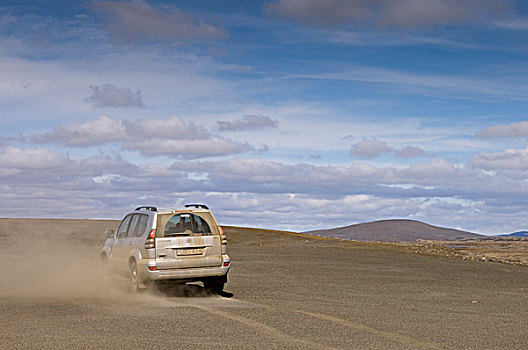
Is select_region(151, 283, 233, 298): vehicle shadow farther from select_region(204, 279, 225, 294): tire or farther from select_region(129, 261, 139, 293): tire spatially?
select_region(129, 261, 139, 293): tire

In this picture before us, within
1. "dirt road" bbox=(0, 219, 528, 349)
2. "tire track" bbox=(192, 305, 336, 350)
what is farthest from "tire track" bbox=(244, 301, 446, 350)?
"tire track" bbox=(192, 305, 336, 350)

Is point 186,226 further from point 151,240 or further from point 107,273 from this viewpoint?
point 107,273

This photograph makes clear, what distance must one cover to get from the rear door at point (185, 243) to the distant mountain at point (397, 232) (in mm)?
65544

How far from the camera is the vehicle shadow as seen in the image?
1557 centimetres

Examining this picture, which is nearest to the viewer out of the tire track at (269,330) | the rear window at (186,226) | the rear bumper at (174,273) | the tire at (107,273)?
the tire track at (269,330)

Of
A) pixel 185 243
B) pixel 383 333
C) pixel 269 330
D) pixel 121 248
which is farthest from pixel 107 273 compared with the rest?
pixel 383 333

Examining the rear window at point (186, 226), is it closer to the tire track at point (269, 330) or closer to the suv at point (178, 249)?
the suv at point (178, 249)

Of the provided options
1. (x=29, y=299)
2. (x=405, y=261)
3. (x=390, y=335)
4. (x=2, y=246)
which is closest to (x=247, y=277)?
(x=29, y=299)

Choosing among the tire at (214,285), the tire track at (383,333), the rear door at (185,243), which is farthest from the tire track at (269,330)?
the tire at (214,285)

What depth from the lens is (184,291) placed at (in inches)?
649

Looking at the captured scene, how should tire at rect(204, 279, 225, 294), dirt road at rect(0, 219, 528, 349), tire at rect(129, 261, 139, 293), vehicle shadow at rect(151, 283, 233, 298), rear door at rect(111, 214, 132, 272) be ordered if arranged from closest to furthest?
dirt road at rect(0, 219, 528, 349), tire at rect(129, 261, 139, 293), tire at rect(204, 279, 225, 294), vehicle shadow at rect(151, 283, 233, 298), rear door at rect(111, 214, 132, 272)

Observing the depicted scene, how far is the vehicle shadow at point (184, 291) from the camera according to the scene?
15.6 meters

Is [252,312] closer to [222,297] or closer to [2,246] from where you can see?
[222,297]

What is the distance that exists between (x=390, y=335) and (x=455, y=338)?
92 centimetres
